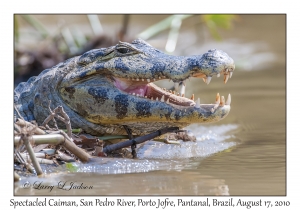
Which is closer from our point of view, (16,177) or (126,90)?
(16,177)

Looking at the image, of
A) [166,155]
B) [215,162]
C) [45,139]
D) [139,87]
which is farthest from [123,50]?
[45,139]

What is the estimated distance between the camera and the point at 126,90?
5.58 m

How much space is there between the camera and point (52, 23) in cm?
1491

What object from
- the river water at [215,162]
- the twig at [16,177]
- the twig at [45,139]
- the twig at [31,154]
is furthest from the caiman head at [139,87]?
the twig at [16,177]

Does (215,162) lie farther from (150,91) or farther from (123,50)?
(123,50)

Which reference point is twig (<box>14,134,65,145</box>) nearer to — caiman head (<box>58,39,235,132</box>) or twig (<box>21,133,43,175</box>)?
twig (<box>21,133,43,175</box>)

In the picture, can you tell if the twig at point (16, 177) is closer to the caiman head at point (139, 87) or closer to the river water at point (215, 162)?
the river water at point (215, 162)

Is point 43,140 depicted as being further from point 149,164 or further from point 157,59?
A: point 157,59

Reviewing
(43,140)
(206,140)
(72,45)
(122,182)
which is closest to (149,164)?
(122,182)

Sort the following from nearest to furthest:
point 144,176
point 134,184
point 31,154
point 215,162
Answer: point 31,154 < point 134,184 < point 144,176 < point 215,162

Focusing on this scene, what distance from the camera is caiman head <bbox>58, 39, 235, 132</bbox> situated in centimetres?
507

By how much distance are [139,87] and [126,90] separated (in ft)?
0.42

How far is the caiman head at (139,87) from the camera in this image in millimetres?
5066
